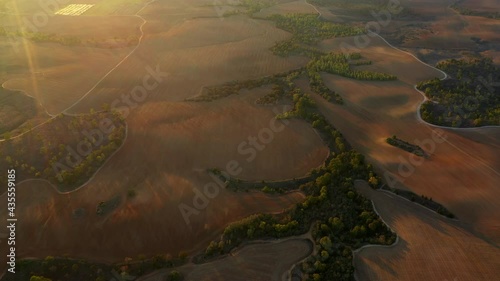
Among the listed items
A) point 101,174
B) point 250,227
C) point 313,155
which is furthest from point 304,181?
point 101,174

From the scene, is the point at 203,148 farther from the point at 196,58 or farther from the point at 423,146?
the point at 196,58

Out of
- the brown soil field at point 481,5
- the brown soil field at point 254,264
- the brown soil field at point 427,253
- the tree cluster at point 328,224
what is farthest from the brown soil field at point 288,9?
the brown soil field at point 254,264

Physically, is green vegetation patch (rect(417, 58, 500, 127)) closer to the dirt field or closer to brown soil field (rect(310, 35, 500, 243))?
brown soil field (rect(310, 35, 500, 243))

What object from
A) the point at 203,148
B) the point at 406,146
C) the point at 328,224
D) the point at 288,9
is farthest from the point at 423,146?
the point at 288,9

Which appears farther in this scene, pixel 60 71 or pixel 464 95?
pixel 60 71

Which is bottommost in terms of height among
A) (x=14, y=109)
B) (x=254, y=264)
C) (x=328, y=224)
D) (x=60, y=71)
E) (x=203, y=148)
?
(x=254, y=264)

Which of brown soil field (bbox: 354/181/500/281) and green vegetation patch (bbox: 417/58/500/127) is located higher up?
green vegetation patch (bbox: 417/58/500/127)

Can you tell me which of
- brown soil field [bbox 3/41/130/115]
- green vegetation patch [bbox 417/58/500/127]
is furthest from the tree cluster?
brown soil field [bbox 3/41/130/115]
